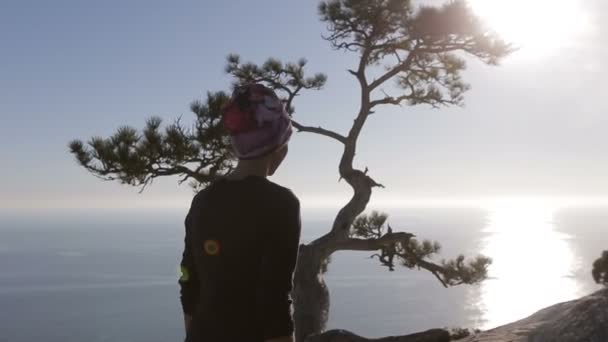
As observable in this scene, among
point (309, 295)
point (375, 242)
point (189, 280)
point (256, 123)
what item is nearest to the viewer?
point (256, 123)

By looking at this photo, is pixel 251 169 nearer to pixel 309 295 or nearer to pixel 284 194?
pixel 284 194

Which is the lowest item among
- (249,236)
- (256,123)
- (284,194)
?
(249,236)

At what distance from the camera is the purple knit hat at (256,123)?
1782mm

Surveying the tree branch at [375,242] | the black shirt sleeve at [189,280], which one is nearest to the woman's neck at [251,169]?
the black shirt sleeve at [189,280]

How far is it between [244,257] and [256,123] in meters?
0.46

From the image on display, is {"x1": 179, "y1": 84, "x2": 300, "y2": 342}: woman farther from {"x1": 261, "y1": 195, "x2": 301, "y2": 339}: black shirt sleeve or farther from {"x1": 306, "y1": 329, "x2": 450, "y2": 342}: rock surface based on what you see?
{"x1": 306, "y1": 329, "x2": 450, "y2": 342}: rock surface

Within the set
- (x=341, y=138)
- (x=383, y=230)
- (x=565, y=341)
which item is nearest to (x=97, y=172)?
(x=341, y=138)

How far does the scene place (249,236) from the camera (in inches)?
66.1

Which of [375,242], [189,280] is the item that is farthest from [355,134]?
[189,280]

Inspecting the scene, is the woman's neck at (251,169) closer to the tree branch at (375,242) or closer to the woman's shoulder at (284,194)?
the woman's shoulder at (284,194)

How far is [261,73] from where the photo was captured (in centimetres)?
1162

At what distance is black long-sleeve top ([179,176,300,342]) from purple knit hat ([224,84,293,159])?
0.12 meters

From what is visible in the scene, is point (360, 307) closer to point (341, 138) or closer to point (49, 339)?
point (49, 339)

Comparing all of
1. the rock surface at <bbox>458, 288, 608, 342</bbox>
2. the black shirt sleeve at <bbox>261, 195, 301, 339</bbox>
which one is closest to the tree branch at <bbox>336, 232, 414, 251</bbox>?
the rock surface at <bbox>458, 288, 608, 342</bbox>
